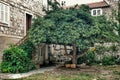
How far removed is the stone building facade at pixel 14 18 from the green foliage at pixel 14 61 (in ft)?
3.74

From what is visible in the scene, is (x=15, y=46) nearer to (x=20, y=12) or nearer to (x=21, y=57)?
(x=21, y=57)

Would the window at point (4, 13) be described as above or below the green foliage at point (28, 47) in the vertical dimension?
above

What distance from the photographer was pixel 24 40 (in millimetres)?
16500

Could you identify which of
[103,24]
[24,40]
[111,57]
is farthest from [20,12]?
[111,57]

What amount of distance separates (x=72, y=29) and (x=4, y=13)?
5.50 metres

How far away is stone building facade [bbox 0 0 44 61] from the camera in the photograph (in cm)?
1578

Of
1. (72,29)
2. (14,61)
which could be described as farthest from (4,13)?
(72,29)

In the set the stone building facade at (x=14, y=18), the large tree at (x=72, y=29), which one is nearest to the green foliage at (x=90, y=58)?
the large tree at (x=72, y=29)

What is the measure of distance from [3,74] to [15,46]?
2.51 m

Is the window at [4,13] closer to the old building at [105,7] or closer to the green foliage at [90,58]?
the green foliage at [90,58]

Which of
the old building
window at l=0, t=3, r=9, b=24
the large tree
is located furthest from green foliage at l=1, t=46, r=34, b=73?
the old building

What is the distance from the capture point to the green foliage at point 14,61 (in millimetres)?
14350

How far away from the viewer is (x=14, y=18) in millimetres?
17359

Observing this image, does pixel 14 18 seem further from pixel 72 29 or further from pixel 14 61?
pixel 72 29
